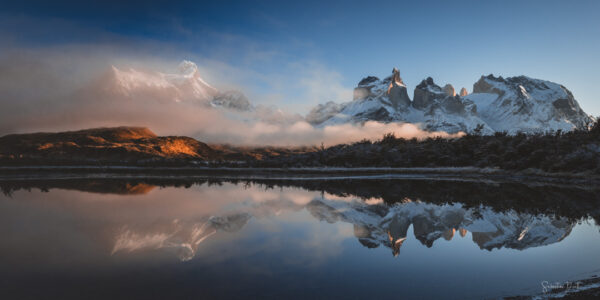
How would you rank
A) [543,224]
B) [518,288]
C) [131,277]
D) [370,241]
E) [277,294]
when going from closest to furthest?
[277,294], [518,288], [131,277], [370,241], [543,224]

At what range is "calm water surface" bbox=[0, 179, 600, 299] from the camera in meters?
9.84

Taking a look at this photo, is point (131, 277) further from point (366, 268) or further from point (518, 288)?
point (518, 288)

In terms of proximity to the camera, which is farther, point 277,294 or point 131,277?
point 131,277

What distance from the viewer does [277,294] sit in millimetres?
9227

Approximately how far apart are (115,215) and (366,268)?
19.5 m

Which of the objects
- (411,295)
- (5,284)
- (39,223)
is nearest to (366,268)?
(411,295)

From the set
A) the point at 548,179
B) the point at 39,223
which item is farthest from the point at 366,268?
the point at 548,179

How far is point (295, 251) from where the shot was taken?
46.5ft

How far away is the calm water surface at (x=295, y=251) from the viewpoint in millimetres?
9836

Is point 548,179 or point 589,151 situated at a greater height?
point 589,151

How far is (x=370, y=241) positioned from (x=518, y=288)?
23.0ft

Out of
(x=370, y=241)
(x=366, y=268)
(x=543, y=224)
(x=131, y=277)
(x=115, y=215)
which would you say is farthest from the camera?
(x=115, y=215)

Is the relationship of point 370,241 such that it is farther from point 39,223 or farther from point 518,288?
point 39,223

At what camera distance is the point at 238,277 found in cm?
1065
